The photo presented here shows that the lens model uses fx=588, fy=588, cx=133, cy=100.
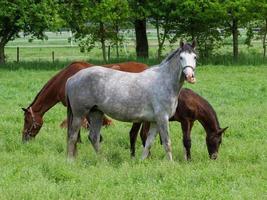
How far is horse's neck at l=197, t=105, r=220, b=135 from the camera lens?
9.31 meters

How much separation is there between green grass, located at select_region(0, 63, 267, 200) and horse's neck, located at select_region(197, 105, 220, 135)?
1.50 ft

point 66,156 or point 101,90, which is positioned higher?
point 101,90

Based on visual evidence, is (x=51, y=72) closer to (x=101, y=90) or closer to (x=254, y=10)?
(x=254, y=10)

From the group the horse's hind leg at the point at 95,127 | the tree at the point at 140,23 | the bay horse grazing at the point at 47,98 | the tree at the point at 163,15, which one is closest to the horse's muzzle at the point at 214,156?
the horse's hind leg at the point at 95,127

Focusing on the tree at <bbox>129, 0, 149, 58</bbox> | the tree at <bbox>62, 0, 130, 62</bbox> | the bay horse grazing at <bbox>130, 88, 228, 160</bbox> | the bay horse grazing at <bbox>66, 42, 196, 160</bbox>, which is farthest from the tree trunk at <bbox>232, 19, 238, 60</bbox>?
the bay horse grazing at <bbox>66, 42, 196, 160</bbox>

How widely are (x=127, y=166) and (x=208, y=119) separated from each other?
5.79 feet

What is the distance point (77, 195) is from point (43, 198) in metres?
0.45

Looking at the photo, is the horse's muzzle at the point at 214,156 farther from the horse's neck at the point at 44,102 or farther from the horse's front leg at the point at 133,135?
the horse's neck at the point at 44,102

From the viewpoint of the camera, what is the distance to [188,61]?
8.29 metres

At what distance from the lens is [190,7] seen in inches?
1087

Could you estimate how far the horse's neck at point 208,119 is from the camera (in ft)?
30.6

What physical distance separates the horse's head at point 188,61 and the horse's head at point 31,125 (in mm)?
3458

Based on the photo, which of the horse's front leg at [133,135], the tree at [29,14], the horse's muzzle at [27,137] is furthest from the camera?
the tree at [29,14]

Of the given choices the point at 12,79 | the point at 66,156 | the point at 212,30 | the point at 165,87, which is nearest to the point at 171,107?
the point at 165,87
